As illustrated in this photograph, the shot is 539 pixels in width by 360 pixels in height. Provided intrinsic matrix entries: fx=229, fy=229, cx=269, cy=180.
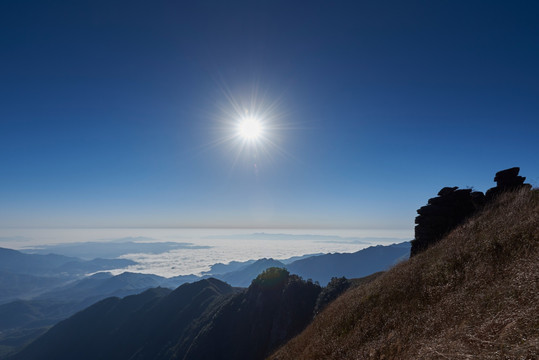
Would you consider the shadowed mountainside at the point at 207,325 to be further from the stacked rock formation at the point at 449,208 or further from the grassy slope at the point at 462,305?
the grassy slope at the point at 462,305

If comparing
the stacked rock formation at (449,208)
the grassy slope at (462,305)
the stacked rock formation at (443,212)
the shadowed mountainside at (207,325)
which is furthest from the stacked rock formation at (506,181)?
the shadowed mountainside at (207,325)

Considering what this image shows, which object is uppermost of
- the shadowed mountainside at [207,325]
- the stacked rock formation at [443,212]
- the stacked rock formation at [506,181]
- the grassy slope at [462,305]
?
the stacked rock formation at [506,181]

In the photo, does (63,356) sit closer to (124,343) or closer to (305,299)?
(124,343)

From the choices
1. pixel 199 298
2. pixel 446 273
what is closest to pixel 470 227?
pixel 446 273

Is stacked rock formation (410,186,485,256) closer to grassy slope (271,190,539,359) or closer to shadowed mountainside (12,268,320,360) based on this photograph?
grassy slope (271,190,539,359)

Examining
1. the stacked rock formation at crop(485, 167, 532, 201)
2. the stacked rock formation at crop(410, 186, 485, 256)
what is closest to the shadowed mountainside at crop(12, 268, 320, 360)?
the stacked rock formation at crop(410, 186, 485, 256)

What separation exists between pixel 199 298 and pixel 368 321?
18031 cm

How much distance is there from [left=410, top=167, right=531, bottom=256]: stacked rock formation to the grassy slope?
553cm

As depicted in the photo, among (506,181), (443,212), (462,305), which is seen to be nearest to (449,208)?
(443,212)

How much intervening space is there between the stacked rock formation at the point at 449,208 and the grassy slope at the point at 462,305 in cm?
553

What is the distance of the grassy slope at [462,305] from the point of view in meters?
7.30

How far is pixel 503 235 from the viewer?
42.6 feet

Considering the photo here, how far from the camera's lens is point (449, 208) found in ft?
83.6

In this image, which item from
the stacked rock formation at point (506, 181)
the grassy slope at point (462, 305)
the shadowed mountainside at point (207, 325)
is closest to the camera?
the grassy slope at point (462, 305)
